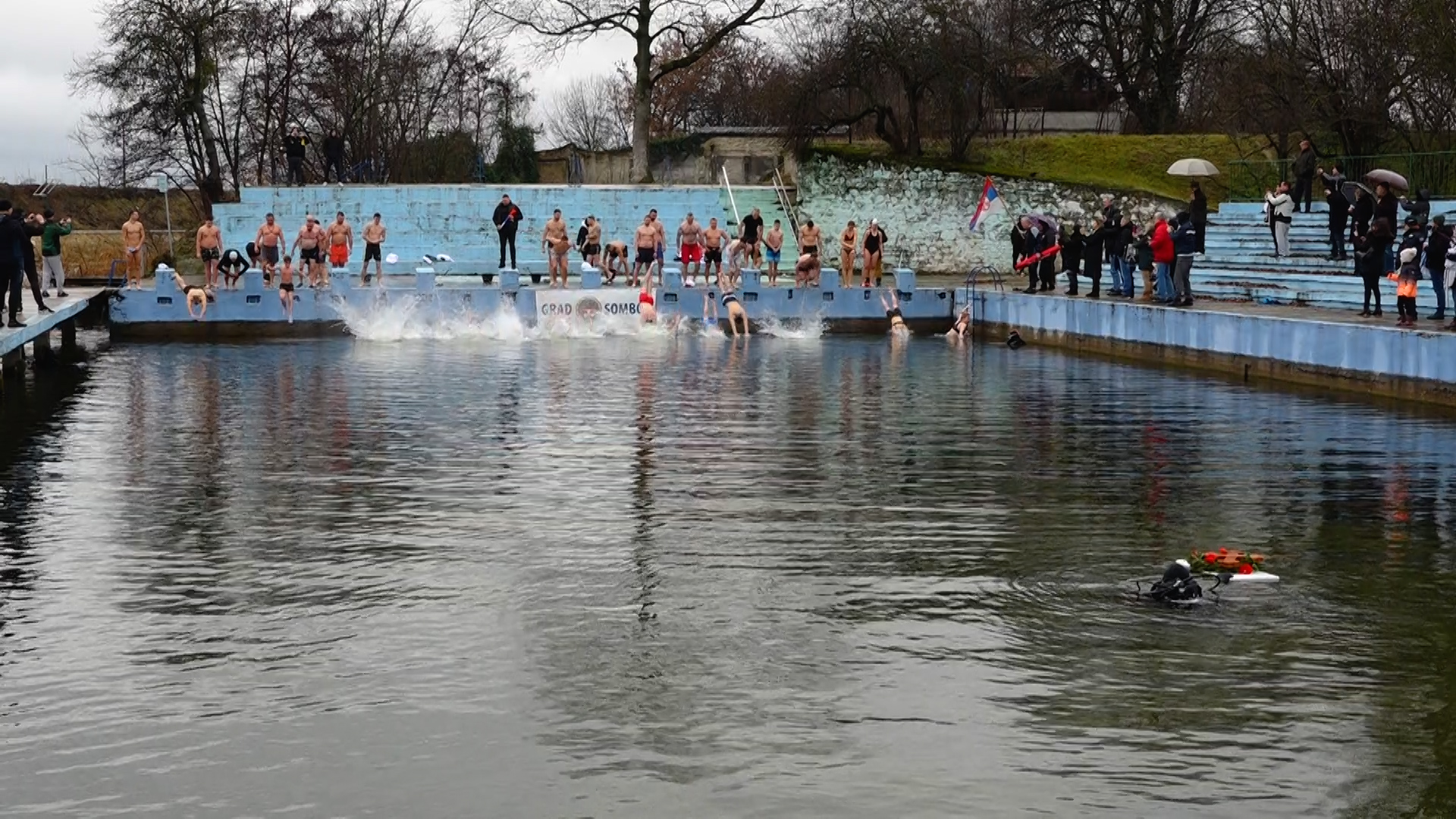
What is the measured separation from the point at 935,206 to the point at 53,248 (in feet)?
79.9

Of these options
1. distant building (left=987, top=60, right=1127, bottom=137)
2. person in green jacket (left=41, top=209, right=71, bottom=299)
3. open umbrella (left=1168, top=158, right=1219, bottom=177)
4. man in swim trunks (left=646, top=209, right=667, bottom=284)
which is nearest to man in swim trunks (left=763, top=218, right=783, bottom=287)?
man in swim trunks (left=646, top=209, right=667, bottom=284)

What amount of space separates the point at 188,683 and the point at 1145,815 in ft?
17.4

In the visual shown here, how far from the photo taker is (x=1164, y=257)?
3309 centimetres

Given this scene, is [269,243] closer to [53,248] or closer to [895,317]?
[53,248]

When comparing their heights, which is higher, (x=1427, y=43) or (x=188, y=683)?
(x=1427, y=43)

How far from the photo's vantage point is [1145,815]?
805cm

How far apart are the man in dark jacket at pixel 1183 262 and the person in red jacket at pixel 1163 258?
0.51 feet

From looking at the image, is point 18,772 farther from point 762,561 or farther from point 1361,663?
point 1361,663

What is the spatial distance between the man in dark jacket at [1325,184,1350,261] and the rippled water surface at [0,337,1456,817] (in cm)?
1326

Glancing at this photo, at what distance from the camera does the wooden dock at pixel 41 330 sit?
2612 cm

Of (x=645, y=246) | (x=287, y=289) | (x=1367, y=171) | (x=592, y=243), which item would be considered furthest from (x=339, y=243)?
(x=1367, y=171)

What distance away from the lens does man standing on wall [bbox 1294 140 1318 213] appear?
37344 millimetres

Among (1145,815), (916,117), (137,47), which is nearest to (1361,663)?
(1145,815)

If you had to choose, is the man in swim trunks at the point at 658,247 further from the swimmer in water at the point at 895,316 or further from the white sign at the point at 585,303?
the swimmer in water at the point at 895,316
